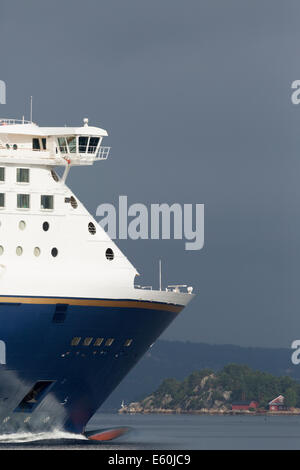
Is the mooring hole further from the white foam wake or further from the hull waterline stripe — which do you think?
the hull waterline stripe

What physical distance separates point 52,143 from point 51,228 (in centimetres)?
481

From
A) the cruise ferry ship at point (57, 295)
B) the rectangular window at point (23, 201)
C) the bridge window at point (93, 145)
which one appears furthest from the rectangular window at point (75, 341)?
the bridge window at point (93, 145)

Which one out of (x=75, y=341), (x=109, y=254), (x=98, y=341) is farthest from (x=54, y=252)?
(x=98, y=341)

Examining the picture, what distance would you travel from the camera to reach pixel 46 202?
260ft

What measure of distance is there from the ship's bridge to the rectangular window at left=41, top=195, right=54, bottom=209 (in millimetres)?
1751

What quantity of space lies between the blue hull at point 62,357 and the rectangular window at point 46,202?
549cm

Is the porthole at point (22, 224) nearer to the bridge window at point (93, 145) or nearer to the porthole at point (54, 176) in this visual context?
the porthole at point (54, 176)

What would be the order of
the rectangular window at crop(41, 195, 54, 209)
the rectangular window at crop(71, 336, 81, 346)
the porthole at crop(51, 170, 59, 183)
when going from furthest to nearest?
the porthole at crop(51, 170, 59, 183), the rectangular window at crop(41, 195, 54, 209), the rectangular window at crop(71, 336, 81, 346)

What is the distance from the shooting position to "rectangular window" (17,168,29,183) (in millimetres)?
78500

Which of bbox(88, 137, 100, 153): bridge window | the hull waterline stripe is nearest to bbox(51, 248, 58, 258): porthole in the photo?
the hull waterline stripe

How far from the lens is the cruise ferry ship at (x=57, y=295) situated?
7588 centimetres

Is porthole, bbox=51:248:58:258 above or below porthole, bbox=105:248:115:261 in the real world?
below

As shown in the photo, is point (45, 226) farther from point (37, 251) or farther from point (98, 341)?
point (98, 341)

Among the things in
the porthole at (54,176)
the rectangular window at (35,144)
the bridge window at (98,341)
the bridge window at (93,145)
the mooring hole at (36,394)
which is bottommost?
the mooring hole at (36,394)
